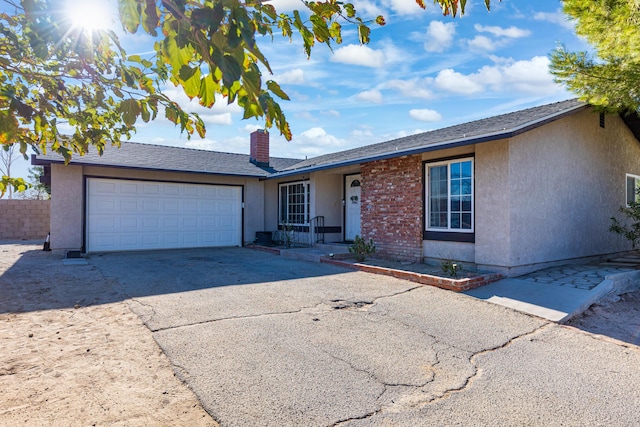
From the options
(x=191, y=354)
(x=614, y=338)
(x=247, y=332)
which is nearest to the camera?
(x=191, y=354)

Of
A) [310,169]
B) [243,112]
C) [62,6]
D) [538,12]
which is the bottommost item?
[243,112]

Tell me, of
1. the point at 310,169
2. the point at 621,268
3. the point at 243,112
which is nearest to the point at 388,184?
the point at 310,169

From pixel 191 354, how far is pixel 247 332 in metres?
0.85

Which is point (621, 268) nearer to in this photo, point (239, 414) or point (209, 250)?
point (239, 414)

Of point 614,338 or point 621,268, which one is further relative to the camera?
point 621,268

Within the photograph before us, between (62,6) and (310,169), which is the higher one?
(310,169)

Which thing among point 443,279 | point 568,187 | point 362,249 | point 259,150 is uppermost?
point 259,150

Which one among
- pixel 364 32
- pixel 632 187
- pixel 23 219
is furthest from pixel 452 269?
pixel 23 219

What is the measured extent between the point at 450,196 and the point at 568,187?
301 cm

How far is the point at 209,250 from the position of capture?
1346 centimetres

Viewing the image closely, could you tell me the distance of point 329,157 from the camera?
48.3 ft

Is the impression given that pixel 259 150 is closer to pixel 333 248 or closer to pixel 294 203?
pixel 294 203

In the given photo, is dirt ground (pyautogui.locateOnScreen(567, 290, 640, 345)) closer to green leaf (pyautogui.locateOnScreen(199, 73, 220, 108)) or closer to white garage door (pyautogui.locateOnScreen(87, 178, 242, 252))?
green leaf (pyautogui.locateOnScreen(199, 73, 220, 108))

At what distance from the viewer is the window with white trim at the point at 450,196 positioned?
339 inches
